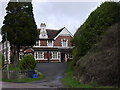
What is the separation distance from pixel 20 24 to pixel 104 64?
2069cm

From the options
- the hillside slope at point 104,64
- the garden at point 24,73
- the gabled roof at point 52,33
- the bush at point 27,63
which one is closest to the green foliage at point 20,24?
the bush at point 27,63

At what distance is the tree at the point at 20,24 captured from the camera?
41241 millimetres

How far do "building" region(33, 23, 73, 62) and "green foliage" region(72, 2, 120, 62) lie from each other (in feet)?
81.1

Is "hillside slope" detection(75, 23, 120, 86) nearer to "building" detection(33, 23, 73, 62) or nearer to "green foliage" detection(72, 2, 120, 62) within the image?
"green foliage" detection(72, 2, 120, 62)

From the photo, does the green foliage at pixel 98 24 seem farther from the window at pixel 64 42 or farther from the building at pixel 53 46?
the window at pixel 64 42

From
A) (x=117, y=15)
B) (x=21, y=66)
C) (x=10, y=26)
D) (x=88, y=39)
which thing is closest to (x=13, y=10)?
(x=10, y=26)

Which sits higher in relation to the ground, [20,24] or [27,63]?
[20,24]

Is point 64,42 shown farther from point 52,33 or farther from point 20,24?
point 20,24

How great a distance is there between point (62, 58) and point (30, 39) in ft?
68.6

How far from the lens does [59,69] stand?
42.4m

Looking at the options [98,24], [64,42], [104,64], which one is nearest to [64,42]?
[64,42]

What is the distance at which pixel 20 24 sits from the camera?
136 ft

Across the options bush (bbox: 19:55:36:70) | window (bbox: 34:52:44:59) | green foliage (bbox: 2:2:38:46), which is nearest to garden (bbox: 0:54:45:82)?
bush (bbox: 19:55:36:70)

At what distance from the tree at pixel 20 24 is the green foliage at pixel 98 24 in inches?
380
